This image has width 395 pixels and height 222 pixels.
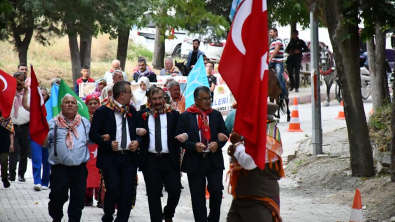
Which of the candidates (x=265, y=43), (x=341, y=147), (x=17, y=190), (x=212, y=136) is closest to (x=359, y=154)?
(x=341, y=147)

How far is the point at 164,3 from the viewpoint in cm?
2295

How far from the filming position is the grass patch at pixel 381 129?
42.1 feet

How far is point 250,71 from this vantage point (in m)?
6.50

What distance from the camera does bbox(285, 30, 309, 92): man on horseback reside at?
2622 cm

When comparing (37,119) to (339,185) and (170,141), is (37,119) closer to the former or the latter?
(170,141)

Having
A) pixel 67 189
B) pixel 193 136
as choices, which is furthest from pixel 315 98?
pixel 67 189

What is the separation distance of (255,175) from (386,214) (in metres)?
3.81

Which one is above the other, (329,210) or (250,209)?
(250,209)

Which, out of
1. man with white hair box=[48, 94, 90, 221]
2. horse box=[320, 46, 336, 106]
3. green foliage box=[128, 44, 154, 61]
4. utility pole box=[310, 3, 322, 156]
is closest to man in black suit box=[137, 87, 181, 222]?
man with white hair box=[48, 94, 90, 221]

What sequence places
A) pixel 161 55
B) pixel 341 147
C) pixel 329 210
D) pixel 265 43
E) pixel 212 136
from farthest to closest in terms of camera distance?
pixel 161 55
pixel 341 147
pixel 329 210
pixel 212 136
pixel 265 43

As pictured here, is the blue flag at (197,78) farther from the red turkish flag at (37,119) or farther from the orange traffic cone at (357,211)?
the orange traffic cone at (357,211)

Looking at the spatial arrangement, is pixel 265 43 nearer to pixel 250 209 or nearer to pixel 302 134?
pixel 250 209

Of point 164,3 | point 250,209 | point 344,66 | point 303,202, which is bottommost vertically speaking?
point 303,202

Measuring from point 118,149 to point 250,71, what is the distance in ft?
10.6
